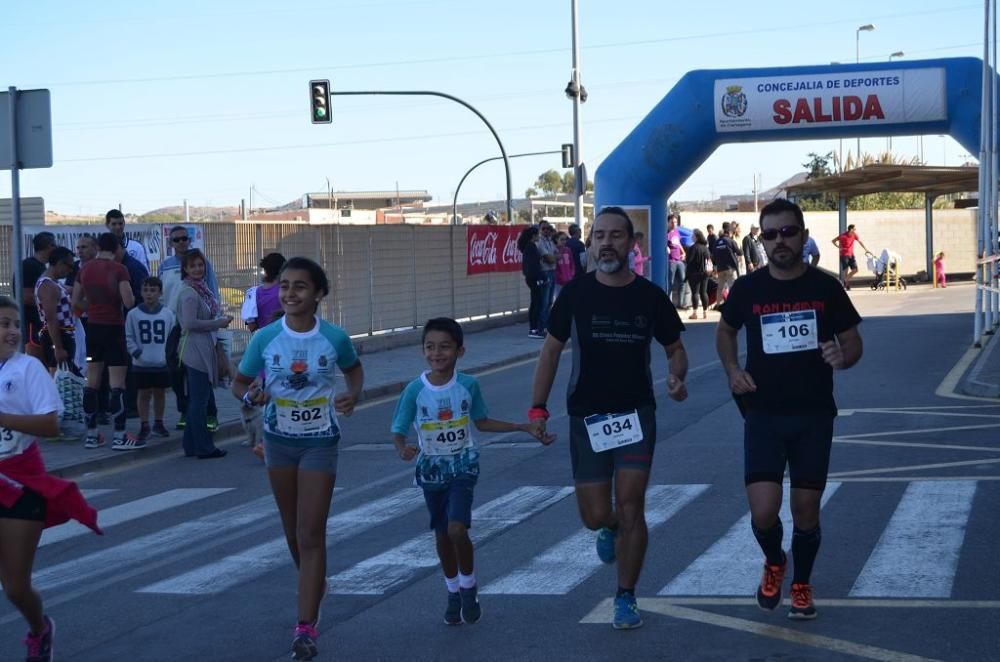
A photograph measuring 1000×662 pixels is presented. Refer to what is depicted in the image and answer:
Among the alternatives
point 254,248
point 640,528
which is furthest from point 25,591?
point 254,248

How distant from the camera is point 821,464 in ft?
20.9

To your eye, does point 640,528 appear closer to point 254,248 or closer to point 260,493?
point 260,493

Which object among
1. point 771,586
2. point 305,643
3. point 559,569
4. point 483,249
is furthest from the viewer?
point 483,249

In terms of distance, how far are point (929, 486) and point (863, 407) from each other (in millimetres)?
4964

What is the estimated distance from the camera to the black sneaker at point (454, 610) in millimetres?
6562

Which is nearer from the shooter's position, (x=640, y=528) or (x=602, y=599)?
(x=640, y=528)

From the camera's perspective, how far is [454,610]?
657cm

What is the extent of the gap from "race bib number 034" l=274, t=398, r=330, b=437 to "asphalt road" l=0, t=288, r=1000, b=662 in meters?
0.97

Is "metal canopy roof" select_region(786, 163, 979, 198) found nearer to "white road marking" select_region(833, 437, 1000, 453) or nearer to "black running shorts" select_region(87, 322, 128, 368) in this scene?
"white road marking" select_region(833, 437, 1000, 453)

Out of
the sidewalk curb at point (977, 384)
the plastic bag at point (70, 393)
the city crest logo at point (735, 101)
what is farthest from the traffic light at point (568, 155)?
the plastic bag at point (70, 393)

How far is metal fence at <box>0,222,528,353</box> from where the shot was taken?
19.6 metres

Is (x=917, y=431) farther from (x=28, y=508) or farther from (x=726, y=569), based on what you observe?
(x=28, y=508)

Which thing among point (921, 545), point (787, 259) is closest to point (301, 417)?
point (787, 259)

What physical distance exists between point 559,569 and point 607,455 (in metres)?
1.41
